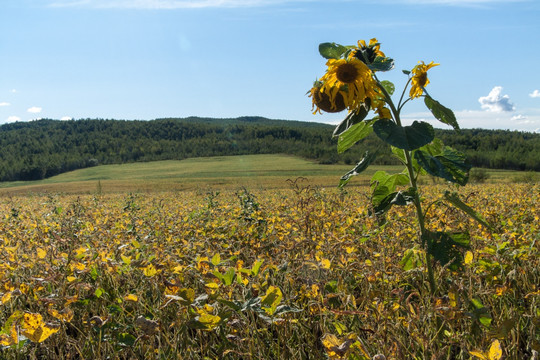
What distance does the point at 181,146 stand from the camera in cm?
16338

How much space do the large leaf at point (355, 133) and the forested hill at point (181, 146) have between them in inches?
3811

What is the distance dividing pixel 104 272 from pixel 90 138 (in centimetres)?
19640

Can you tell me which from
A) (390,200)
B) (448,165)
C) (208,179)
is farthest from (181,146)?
(448,165)

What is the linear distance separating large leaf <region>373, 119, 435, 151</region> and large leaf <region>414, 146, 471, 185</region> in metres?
0.15

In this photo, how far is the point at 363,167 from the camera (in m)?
2.09

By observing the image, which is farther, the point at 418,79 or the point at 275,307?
the point at 418,79

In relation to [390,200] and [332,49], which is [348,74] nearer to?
[332,49]

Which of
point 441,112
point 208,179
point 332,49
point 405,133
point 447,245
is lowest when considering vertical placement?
point 208,179

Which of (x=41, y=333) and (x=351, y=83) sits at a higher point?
(x=351, y=83)

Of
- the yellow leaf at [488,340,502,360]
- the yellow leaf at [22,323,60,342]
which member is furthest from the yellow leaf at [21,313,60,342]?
the yellow leaf at [488,340,502,360]

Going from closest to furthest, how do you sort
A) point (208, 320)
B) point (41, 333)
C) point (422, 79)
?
1. point (41, 333)
2. point (208, 320)
3. point (422, 79)

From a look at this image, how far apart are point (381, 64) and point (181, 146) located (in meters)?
166

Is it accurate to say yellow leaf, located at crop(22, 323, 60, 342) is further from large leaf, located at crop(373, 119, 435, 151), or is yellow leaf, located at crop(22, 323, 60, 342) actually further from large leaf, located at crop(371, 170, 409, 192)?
large leaf, located at crop(371, 170, 409, 192)

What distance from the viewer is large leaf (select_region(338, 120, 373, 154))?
2.16 m
